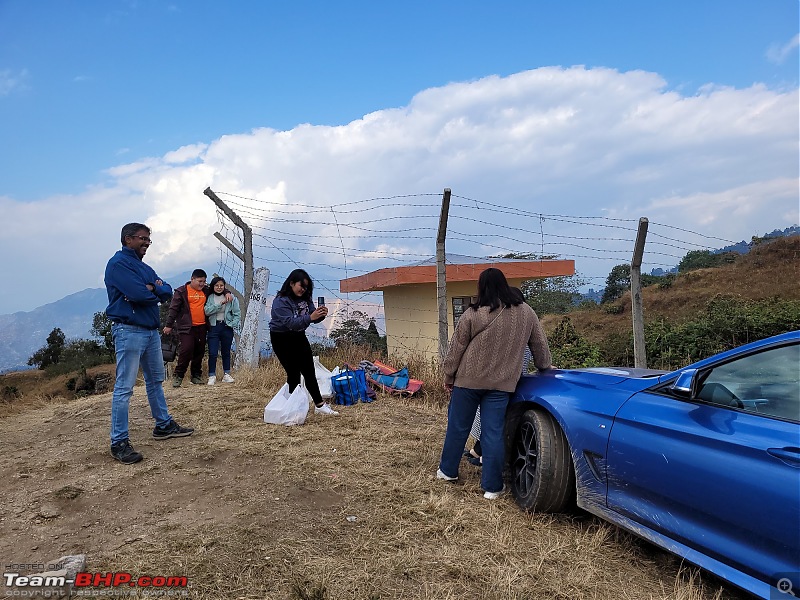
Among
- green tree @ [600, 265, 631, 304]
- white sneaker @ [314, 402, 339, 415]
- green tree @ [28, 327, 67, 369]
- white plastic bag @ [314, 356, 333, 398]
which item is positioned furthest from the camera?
green tree @ [28, 327, 67, 369]

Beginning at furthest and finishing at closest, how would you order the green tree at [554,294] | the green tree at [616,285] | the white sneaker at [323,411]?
the green tree at [616,285]
the green tree at [554,294]
the white sneaker at [323,411]

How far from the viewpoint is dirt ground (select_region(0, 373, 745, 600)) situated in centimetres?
271

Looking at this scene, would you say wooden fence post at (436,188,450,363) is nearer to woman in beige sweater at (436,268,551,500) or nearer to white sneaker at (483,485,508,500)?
woman in beige sweater at (436,268,551,500)

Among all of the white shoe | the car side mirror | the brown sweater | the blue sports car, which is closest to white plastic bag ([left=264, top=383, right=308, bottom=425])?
the white shoe

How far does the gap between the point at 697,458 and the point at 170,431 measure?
167 inches

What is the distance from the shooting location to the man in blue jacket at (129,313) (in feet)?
14.2

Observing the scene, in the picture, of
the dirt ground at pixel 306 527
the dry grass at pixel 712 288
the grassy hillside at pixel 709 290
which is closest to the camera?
the dirt ground at pixel 306 527

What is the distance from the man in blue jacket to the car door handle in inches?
160

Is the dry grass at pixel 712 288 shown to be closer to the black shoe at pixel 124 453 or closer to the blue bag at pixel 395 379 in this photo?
the blue bag at pixel 395 379

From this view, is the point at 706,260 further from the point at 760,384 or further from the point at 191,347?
the point at 760,384

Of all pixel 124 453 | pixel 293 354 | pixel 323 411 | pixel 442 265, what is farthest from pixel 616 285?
pixel 124 453

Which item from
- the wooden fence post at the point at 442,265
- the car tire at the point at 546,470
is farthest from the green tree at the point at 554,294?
the car tire at the point at 546,470

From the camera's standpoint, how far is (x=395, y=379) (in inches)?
283

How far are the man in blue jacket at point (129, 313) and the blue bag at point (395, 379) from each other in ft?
10.8
